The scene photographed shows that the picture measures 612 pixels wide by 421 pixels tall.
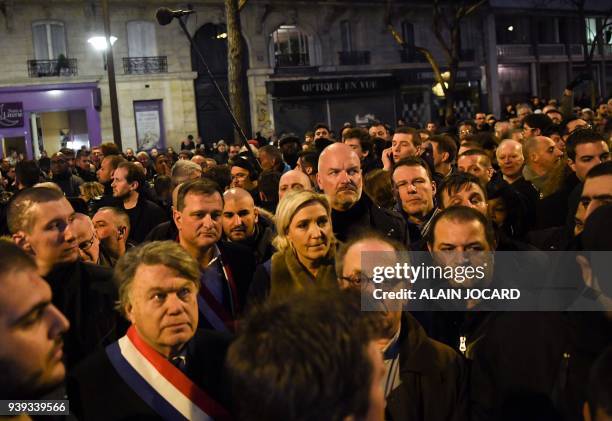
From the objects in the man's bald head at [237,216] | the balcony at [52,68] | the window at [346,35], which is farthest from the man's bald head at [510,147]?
the window at [346,35]

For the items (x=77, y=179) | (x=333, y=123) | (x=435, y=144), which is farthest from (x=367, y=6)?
(x=435, y=144)

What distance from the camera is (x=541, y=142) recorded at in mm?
6566

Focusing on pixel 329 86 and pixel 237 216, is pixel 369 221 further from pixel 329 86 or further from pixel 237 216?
pixel 329 86

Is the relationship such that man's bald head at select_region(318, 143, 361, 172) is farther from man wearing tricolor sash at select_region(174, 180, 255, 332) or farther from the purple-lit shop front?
the purple-lit shop front

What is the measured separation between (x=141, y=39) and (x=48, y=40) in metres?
3.64

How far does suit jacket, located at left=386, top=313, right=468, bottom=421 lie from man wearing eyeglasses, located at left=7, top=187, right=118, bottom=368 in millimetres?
1519

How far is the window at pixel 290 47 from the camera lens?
31.2m

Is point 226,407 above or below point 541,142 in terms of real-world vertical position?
below

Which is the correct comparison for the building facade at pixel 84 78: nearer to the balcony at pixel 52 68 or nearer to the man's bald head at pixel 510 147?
the balcony at pixel 52 68

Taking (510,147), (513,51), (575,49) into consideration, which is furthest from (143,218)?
(575,49)

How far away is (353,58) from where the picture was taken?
33.0 metres

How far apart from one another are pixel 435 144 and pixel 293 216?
13.0ft

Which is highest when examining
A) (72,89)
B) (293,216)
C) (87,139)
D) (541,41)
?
(541,41)

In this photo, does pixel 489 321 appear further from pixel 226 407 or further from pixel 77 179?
pixel 77 179
